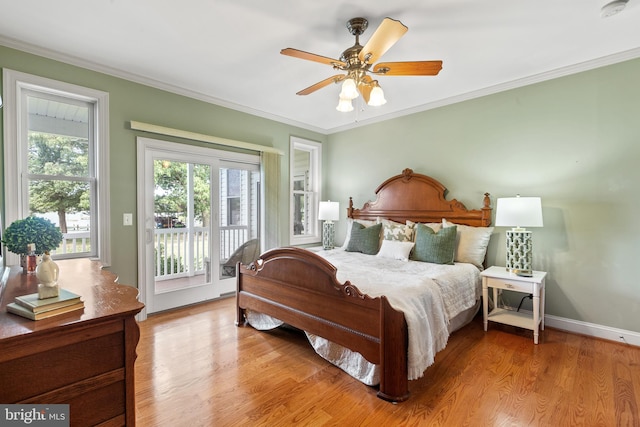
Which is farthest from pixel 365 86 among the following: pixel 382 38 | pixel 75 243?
pixel 75 243

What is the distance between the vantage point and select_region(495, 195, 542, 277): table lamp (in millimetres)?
2771

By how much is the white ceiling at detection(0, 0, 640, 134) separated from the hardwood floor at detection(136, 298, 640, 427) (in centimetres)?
270

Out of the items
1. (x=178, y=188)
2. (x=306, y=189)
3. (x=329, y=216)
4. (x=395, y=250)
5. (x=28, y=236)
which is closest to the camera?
(x=28, y=236)

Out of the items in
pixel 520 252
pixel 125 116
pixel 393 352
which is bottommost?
pixel 393 352

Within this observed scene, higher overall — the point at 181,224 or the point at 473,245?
the point at 181,224

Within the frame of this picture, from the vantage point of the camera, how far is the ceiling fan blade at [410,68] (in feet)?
7.02

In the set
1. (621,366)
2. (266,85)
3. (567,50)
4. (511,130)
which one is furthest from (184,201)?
(621,366)

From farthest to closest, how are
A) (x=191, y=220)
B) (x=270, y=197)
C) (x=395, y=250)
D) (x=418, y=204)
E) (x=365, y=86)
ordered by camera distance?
1. (x=270, y=197)
2. (x=418, y=204)
3. (x=191, y=220)
4. (x=395, y=250)
5. (x=365, y=86)

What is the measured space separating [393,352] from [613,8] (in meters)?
2.81

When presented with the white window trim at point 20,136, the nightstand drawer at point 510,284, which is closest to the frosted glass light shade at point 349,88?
the nightstand drawer at point 510,284

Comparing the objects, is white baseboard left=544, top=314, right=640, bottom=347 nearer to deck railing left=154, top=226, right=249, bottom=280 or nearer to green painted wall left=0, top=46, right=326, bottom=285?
deck railing left=154, top=226, right=249, bottom=280

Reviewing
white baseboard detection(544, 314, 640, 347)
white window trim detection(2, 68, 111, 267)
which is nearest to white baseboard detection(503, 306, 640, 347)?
white baseboard detection(544, 314, 640, 347)

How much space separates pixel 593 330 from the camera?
287cm

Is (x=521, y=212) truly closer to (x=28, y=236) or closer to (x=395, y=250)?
(x=395, y=250)
